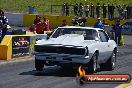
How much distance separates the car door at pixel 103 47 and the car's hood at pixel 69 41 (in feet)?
1.92

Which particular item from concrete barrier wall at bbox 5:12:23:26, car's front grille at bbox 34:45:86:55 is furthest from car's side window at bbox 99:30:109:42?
concrete barrier wall at bbox 5:12:23:26

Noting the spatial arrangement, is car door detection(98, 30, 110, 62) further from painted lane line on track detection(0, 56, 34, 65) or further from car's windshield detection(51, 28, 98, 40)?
painted lane line on track detection(0, 56, 34, 65)

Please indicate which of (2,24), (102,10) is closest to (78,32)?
(2,24)

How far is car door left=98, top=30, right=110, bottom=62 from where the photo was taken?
1689 centimetres

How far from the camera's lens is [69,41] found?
1588cm

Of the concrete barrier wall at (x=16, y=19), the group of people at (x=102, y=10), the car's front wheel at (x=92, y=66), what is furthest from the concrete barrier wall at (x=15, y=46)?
the concrete barrier wall at (x=16, y=19)

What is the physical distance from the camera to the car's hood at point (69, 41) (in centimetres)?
1574

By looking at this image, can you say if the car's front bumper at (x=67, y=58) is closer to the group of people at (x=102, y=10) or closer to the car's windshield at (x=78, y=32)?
the car's windshield at (x=78, y=32)

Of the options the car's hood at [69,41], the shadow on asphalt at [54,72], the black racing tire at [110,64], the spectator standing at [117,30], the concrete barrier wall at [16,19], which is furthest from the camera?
the concrete barrier wall at [16,19]

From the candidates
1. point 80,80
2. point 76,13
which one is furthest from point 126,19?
point 80,80

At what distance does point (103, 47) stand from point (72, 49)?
1.92m

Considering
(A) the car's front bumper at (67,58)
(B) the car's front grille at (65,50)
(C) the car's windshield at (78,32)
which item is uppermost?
(C) the car's windshield at (78,32)

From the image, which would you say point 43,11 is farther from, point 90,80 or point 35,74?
point 90,80

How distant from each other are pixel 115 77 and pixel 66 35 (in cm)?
879
